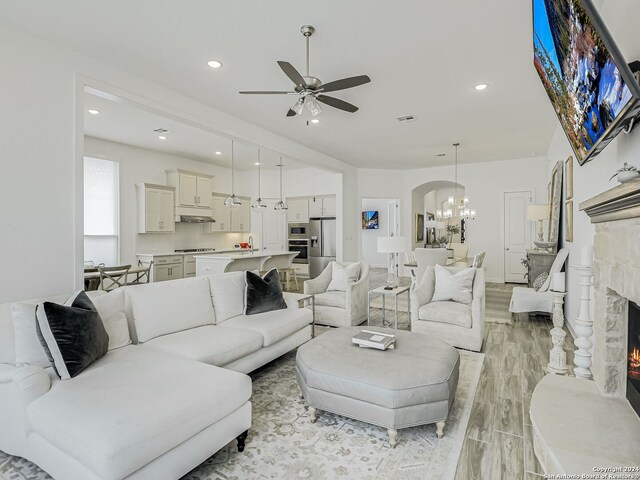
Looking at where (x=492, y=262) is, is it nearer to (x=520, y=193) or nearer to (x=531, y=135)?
(x=520, y=193)

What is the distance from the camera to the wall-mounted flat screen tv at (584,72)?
4.44ft

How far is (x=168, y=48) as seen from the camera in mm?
3045

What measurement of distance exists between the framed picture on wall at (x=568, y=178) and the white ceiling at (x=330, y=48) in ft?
2.36

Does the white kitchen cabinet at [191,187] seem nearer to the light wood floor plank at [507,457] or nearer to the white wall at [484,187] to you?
the white wall at [484,187]

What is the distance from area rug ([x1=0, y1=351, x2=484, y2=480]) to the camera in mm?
1919

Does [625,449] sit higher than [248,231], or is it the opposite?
[248,231]

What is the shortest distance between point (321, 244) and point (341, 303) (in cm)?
474

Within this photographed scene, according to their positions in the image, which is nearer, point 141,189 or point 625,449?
point 625,449

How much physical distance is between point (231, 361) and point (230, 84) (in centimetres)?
283

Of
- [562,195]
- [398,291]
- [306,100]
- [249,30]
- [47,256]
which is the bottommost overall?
[398,291]

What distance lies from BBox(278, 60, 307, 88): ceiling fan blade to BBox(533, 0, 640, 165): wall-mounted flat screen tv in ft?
5.10

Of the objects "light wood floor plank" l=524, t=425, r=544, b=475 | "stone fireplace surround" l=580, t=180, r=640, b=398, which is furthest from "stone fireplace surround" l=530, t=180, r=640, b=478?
"light wood floor plank" l=524, t=425, r=544, b=475

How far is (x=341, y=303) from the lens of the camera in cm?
459

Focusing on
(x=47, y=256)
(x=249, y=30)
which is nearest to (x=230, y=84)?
(x=249, y=30)
